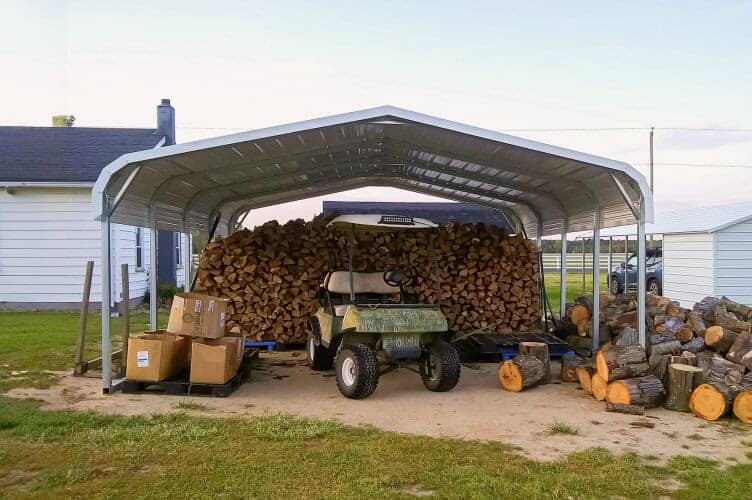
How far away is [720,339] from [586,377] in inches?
86.6

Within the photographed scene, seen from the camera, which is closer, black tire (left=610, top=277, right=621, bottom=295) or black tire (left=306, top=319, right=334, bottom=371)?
black tire (left=306, top=319, right=334, bottom=371)

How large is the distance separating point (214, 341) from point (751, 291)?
13.5 m

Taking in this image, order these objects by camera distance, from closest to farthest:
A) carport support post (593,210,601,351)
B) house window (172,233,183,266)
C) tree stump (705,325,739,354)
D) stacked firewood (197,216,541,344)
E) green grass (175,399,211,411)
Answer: green grass (175,399,211,411)
tree stump (705,325,739,354)
carport support post (593,210,601,351)
stacked firewood (197,216,541,344)
house window (172,233,183,266)

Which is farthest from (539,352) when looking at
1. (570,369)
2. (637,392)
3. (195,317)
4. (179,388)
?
(179,388)

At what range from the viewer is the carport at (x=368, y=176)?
772 centimetres

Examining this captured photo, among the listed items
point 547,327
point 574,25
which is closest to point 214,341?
point 547,327

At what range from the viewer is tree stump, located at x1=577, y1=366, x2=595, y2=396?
792cm

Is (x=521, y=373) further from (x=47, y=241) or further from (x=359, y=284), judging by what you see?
(x=47, y=241)

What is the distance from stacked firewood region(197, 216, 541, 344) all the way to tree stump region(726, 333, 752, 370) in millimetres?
3834

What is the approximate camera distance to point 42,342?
1117cm

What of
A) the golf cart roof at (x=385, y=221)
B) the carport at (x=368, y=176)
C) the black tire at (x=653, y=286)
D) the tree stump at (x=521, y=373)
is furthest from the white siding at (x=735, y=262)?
the golf cart roof at (x=385, y=221)

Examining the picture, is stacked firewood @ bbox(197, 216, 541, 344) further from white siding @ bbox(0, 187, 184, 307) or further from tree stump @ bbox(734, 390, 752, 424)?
white siding @ bbox(0, 187, 184, 307)

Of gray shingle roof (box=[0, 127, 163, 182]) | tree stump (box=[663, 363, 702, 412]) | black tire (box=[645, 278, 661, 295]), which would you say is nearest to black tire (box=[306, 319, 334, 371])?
tree stump (box=[663, 363, 702, 412])

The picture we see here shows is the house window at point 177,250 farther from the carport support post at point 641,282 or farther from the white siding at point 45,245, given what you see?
the carport support post at point 641,282
